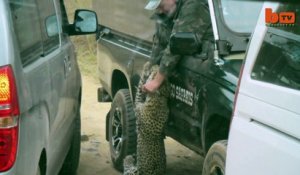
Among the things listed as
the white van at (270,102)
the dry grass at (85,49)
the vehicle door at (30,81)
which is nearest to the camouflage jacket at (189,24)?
the vehicle door at (30,81)

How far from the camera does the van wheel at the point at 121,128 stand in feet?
21.4

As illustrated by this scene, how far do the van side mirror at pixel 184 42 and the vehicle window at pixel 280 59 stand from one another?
5.39 ft

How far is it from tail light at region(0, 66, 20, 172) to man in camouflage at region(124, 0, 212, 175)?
91.6 inches

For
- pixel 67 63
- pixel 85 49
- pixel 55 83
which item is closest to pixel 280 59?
pixel 55 83

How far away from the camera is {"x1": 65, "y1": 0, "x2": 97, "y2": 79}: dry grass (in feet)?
49.1

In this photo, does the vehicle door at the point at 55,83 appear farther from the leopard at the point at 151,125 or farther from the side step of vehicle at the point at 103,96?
the side step of vehicle at the point at 103,96

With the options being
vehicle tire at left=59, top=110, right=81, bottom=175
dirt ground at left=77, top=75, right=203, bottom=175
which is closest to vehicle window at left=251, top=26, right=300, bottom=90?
vehicle tire at left=59, top=110, right=81, bottom=175

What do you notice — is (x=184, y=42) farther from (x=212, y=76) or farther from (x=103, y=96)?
Result: (x=103, y=96)

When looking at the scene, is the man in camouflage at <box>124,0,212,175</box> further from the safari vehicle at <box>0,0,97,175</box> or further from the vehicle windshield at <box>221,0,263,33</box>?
the safari vehicle at <box>0,0,97,175</box>

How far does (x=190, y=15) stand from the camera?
530 cm

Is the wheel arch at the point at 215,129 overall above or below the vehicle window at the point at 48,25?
below

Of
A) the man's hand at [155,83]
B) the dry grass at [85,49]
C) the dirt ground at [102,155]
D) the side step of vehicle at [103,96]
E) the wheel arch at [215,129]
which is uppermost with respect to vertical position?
the man's hand at [155,83]

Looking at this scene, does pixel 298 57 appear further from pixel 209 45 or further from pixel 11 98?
pixel 209 45

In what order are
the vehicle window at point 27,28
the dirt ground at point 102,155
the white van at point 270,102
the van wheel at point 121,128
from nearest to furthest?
the white van at point 270,102, the vehicle window at point 27,28, the van wheel at point 121,128, the dirt ground at point 102,155
